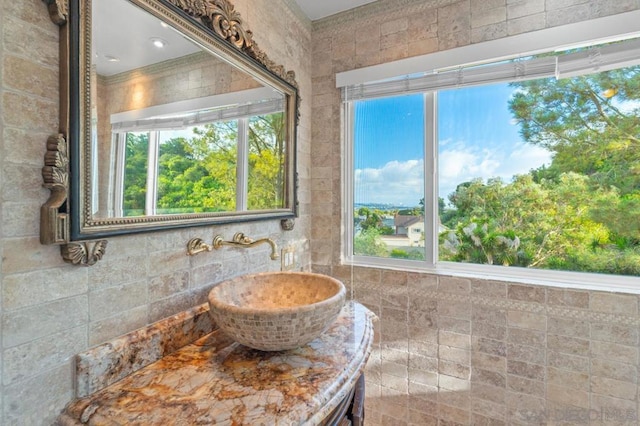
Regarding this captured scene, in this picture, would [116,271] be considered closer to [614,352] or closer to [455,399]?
[455,399]

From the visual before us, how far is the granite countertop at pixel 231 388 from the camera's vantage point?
0.67 metres

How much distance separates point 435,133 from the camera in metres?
1.78

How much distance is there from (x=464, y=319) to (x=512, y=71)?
1.32m

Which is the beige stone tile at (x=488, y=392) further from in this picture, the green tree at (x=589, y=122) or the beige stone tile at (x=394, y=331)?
the green tree at (x=589, y=122)

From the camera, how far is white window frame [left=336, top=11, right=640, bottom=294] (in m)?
1.38

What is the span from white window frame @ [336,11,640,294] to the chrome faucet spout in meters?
0.76

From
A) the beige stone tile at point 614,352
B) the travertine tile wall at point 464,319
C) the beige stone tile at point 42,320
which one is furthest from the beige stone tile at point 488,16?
the beige stone tile at point 42,320

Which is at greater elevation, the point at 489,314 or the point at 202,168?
the point at 202,168

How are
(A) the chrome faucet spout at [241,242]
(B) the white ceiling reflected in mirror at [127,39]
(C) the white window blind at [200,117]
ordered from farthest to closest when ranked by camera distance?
(A) the chrome faucet spout at [241,242], (C) the white window blind at [200,117], (B) the white ceiling reflected in mirror at [127,39]

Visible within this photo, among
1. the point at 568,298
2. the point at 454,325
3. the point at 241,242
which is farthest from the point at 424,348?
the point at 241,242

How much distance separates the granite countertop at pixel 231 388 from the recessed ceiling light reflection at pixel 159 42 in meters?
1.00

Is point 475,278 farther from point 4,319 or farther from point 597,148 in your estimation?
point 4,319

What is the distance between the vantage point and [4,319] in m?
0.64

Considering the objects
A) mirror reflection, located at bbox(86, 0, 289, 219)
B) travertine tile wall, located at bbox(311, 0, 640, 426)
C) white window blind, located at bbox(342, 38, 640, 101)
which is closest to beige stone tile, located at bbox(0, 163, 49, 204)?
mirror reflection, located at bbox(86, 0, 289, 219)
